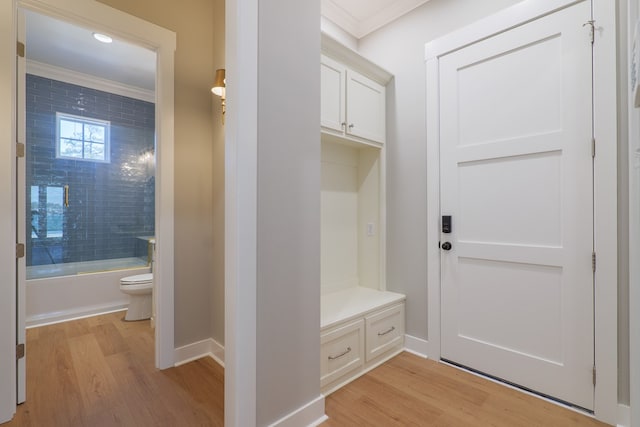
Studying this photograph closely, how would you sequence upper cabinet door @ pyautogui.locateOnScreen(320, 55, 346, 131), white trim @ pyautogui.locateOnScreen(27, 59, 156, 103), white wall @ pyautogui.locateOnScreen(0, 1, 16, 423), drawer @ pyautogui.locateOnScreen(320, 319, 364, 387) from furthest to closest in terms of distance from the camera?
white trim @ pyautogui.locateOnScreen(27, 59, 156, 103), upper cabinet door @ pyautogui.locateOnScreen(320, 55, 346, 131), drawer @ pyautogui.locateOnScreen(320, 319, 364, 387), white wall @ pyautogui.locateOnScreen(0, 1, 16, 423)

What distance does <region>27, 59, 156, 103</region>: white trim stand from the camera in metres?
3.29

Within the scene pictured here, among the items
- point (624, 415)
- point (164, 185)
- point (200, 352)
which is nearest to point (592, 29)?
point (624, 415)

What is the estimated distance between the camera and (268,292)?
1.34 meters

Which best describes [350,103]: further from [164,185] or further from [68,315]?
[68,315]

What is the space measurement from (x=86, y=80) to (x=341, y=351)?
14.1ft

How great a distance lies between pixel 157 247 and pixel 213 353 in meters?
0.92

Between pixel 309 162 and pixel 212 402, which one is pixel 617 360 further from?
pixel 212 402

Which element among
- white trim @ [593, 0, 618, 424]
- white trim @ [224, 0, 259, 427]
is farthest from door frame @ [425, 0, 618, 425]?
white trim @ [224, 0, 259, 427]

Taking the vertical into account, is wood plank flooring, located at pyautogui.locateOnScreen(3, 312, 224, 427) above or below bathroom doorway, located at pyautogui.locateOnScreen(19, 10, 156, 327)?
below

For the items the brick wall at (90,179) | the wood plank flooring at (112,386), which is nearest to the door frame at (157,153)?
the wood plank flooring at (112,386)

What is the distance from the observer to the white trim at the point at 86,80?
3.29m

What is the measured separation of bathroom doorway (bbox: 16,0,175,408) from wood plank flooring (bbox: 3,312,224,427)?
998 millimetres

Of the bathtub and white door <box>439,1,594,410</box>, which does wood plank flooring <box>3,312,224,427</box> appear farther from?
white door <box>439,1,594,410</box>

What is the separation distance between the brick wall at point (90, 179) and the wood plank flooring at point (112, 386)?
4.57ft
